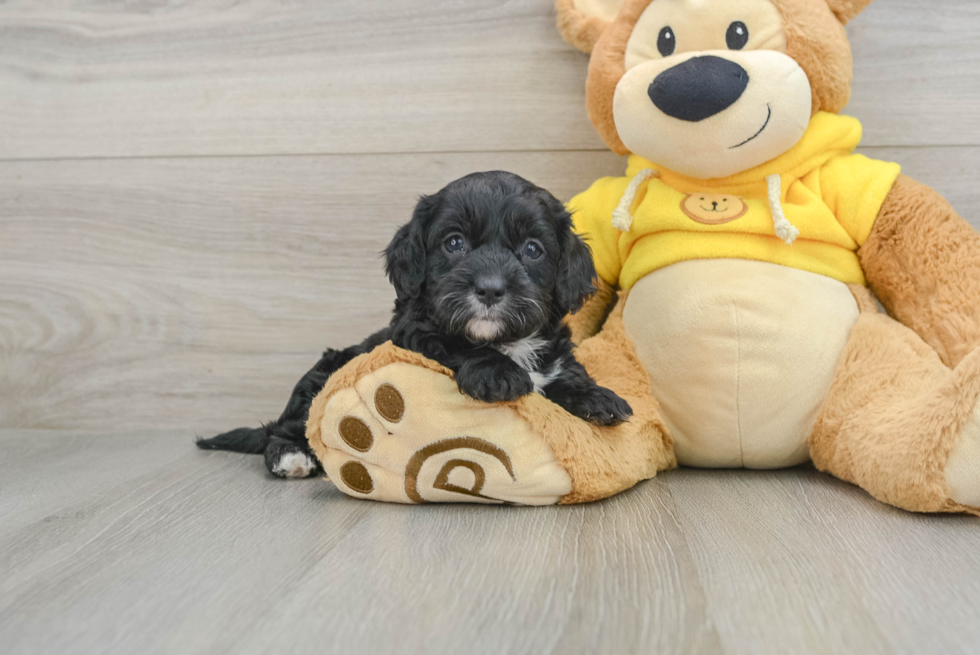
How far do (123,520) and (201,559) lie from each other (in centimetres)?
32

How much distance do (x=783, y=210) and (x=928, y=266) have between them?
32cm

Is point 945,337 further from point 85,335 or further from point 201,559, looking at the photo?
point 85,335

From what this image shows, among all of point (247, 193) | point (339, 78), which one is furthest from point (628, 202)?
point (247, 193)

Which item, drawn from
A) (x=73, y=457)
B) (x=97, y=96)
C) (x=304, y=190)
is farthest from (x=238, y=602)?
(x=97, y=96)

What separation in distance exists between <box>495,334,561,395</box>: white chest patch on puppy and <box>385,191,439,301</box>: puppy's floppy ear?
0.22 m

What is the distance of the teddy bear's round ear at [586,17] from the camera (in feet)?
5.80

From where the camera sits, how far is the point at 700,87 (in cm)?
142

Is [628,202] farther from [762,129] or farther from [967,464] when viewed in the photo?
[967,464]

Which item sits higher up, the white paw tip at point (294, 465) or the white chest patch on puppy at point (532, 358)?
the white chest patch on puppy at point (532, 358)

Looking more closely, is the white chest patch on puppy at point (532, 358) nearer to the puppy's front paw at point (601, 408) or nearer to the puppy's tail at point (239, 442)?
the puppy's front paw at point (601, 408)

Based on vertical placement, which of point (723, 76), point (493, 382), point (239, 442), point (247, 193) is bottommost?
point (239, 442)

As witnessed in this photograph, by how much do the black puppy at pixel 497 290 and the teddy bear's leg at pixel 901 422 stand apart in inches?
17.2

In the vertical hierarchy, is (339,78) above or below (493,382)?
above

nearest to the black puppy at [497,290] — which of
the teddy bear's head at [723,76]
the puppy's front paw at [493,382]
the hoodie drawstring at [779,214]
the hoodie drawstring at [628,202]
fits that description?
the puppy's front paw at [493,382]
